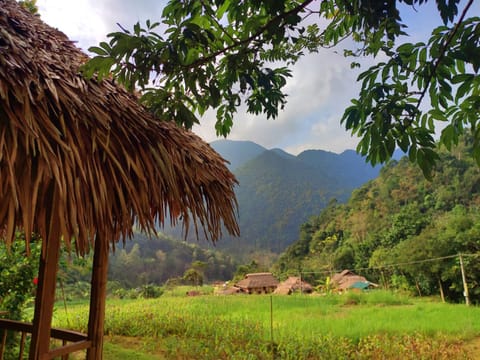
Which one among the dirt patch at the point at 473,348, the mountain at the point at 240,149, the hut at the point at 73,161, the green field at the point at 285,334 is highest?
the mountain at the point at 240,149

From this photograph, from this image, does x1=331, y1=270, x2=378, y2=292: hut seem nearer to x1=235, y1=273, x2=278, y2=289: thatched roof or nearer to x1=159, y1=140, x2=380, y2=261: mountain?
x1=235, y1=273, x2=278, y2=289: thatched roof

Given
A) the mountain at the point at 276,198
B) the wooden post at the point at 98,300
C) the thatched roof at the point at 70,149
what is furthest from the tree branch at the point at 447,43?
the mountain at the point at 276,198

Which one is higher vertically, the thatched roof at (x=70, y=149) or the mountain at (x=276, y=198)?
the mountain at (x=276, y=198)

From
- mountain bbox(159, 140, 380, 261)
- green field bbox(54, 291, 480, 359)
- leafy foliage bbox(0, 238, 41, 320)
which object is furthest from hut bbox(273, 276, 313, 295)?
leafy foliage bbox(0, 238, 41, 320)

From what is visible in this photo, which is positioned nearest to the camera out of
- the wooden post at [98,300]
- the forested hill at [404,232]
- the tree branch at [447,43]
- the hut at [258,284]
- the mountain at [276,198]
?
the tree branch at [447,43]

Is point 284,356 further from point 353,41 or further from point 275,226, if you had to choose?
point 275,226

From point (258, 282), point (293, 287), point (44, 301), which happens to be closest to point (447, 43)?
point (44, 301)

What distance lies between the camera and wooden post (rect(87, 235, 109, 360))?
1812 mm

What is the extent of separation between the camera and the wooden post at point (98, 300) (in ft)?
5.95

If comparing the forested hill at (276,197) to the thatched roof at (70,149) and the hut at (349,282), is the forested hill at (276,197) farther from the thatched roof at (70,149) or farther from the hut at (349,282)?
the thatched roof at (70,149)

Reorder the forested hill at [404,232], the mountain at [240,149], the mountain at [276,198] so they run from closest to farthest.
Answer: the forested hill at [404,232] → the mountain at [276,198] → the mountain at [240,149]

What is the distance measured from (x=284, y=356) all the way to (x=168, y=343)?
1542 millimetres

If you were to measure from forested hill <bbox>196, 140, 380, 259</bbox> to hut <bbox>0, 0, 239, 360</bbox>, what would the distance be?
1938 centimetres

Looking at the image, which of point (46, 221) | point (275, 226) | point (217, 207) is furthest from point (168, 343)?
point (275, 226)
